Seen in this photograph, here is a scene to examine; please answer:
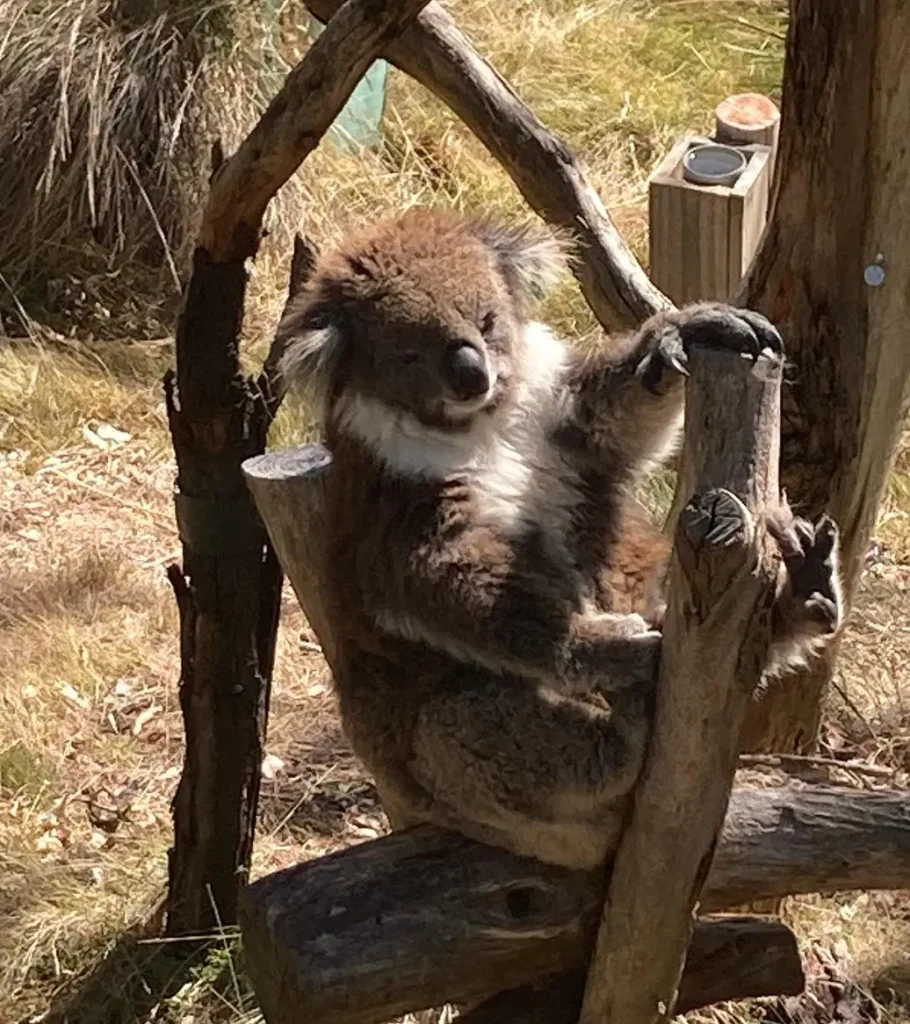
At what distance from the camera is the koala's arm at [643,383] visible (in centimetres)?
221

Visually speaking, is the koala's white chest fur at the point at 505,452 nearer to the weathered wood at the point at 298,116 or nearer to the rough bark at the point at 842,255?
the weathered wood at the point at 298,116

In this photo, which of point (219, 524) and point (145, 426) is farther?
point (145, 426)

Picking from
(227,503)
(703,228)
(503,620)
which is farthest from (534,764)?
(703,228)

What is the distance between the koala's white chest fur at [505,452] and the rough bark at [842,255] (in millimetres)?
435

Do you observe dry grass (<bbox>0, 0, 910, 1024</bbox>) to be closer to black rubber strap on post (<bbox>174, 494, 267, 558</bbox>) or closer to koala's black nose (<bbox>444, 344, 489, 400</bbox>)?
black rubber strap on post (<bbox>174, 494, 267, 558</bbox>)

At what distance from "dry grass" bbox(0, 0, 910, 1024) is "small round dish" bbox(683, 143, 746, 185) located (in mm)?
1184

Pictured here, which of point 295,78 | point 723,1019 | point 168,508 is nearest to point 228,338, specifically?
point 295,78

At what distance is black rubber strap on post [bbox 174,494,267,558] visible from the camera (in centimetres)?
288

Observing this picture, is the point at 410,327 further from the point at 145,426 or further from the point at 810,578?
the point at 145,426

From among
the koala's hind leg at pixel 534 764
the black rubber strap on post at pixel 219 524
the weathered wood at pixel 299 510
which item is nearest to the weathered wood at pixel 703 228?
the black rubber strap on post at pixel 219 524

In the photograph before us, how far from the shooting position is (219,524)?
2.89 m

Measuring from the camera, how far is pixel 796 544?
212 centimetres

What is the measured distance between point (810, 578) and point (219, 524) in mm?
1139

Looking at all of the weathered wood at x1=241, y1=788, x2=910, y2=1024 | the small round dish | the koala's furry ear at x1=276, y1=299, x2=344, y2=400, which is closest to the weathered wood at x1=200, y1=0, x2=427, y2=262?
the koala's furry ear at x1=276, y1=299, x2=344, y2=400
